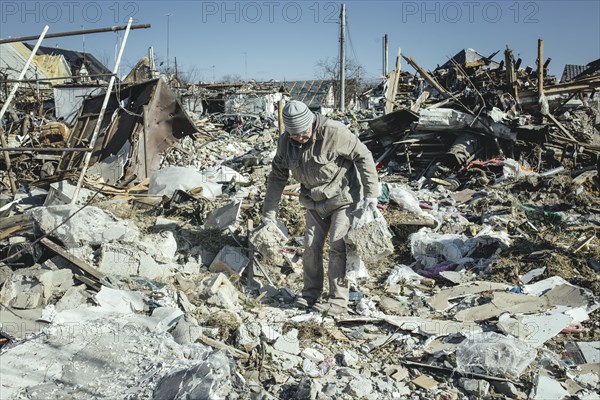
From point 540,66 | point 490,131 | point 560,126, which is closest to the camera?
point 490,131

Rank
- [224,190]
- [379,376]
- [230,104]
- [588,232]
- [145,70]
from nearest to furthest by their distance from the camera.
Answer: [379,376] → [588,232] → [224,190] → [145,70] → [230,104]

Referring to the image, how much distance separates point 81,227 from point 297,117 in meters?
2.68

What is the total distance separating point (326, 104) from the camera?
111 feet

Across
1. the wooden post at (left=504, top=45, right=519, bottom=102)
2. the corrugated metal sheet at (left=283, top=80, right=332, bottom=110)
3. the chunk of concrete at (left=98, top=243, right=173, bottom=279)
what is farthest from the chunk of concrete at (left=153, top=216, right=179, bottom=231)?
the corrugated metal sheet at (left=283, top=80, right=332, bottom=110)

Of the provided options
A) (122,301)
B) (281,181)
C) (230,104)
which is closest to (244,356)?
(122,301)

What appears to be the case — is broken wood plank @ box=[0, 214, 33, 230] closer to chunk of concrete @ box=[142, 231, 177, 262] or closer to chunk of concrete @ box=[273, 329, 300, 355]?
chunk of concrete @ box=[142, 231, 177, 262]

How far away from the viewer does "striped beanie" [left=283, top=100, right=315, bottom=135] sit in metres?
3.88

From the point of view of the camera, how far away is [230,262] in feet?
17.7

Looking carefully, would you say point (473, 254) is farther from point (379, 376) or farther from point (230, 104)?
point (230, 104)

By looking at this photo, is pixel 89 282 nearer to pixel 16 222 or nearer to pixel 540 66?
pixel 16 222

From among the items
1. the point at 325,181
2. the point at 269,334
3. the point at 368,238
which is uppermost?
the point at 325,181

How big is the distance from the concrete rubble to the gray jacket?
1.30ft

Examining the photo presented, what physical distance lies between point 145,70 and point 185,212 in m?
13.4

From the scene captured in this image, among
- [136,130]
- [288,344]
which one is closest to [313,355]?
[288,344]
